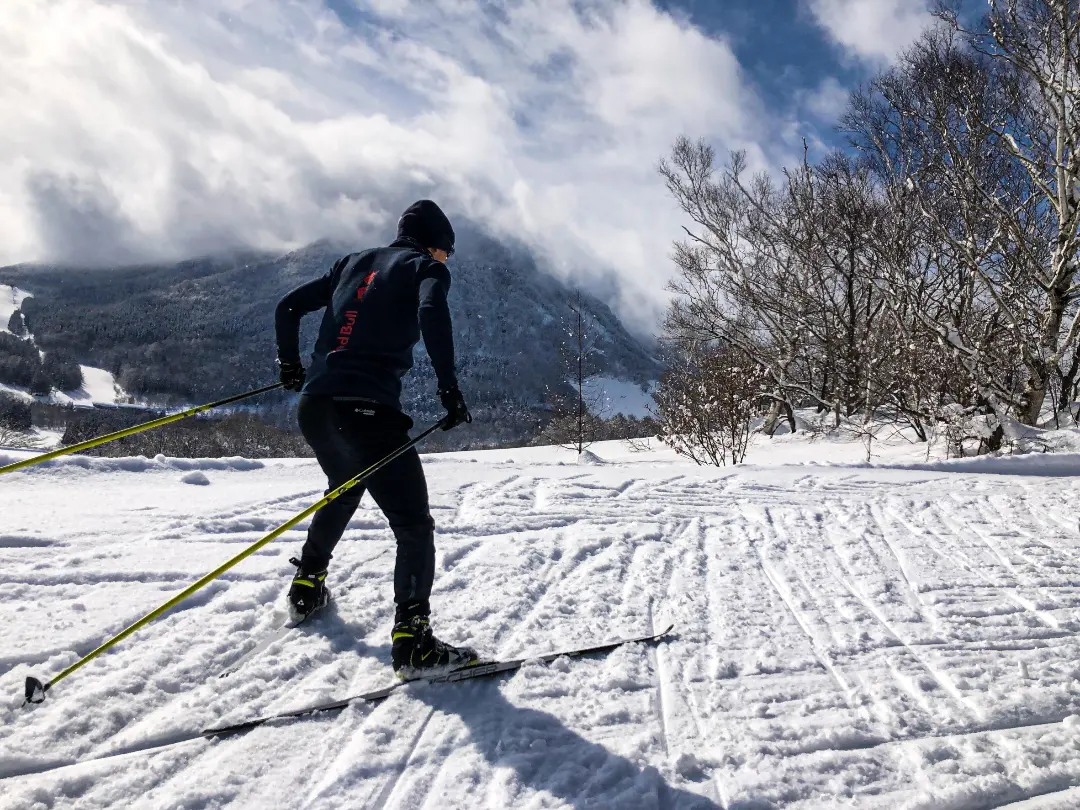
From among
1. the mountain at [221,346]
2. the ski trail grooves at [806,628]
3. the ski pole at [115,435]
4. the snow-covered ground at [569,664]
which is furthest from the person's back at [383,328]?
the mountain at [221,346]

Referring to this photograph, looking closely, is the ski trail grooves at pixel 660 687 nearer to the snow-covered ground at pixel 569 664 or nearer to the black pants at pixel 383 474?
the snow-covered ground at pixel 569 664

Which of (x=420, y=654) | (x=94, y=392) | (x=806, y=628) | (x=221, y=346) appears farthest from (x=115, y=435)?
(x=221, y=346)

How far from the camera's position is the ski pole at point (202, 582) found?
1.95 m

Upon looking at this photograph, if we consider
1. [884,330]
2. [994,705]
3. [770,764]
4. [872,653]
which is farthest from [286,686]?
[884,330]

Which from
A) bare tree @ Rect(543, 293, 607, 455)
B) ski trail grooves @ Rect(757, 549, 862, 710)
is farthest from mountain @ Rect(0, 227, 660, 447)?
ski trail grooves @ Rect(757, 549, 862, 710)

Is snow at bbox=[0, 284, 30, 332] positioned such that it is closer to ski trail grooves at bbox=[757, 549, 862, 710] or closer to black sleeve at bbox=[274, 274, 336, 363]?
black sleeve at bbox=[274, 274, 336, 363]

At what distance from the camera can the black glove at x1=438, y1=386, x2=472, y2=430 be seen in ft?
8.23

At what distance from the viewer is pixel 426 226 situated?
9.71 feet

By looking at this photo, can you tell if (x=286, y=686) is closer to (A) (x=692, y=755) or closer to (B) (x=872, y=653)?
(A) (x=692, y=755)

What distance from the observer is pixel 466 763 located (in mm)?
1855

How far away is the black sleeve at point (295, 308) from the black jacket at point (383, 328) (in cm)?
19

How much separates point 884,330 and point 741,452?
20.7 feet

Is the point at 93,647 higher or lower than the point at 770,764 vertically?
higher

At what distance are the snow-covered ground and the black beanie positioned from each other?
5.86 ft
